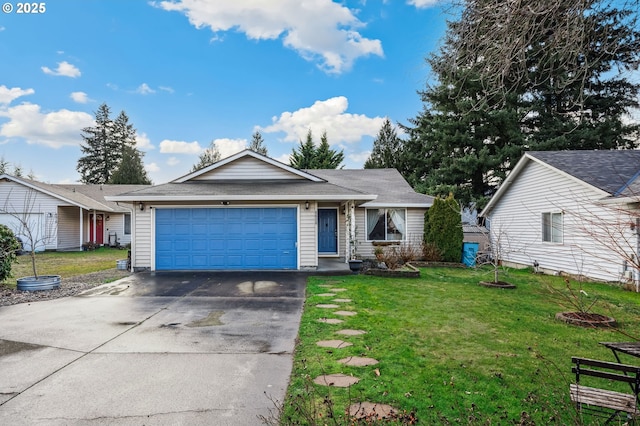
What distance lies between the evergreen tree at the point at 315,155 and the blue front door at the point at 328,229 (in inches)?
733

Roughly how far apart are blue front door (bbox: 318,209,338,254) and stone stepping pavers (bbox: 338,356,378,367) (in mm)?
12228

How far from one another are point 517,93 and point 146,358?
75.5ft

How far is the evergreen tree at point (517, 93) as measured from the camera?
11.6ft

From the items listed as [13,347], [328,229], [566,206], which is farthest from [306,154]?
[13,347]

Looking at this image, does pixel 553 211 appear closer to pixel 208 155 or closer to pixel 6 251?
pixel 6 251

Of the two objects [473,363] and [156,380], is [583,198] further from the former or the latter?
[156,380]

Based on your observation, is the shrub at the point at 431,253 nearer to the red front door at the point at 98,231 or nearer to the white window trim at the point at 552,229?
the white window trim at the point at 552,229

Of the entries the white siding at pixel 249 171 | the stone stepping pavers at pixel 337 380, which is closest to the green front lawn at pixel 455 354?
the stone stepping pavers at pixel 337 380

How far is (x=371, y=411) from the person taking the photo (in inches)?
122

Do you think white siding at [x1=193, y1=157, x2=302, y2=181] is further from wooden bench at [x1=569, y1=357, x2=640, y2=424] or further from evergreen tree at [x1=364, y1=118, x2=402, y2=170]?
evergreen tree at [x1=364, y1=118, x2=402, y2=170]

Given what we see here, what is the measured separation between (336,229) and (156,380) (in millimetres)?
13075

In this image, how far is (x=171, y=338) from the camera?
17.4 feet

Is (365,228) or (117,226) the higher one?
(117,226)

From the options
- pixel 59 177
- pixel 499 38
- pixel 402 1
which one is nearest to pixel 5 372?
pixel 499 38
